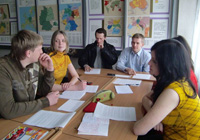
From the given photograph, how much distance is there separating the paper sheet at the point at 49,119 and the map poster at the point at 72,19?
260cm

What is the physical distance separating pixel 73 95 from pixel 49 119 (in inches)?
18.3

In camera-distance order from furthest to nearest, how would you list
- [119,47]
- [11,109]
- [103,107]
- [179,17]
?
[119,47], [179,17], [103,107], [11,109]

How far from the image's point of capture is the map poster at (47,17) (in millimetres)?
3793

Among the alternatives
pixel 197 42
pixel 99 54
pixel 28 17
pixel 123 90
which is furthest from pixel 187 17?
pixel 28 17

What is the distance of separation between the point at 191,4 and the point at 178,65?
2247 mm

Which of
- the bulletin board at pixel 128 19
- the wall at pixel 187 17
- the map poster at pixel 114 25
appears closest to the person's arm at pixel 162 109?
the wall at pixel 187 17

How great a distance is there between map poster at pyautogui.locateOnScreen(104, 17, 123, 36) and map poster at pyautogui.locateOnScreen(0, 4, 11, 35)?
2.57 m

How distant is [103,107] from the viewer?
1.36m

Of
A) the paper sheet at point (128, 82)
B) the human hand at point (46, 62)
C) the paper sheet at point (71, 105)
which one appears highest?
the human hand at point (46, 62)

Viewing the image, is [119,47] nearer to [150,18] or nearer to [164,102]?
[150,18]

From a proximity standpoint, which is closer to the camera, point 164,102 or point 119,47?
point 164,102

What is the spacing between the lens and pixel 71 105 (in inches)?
55.4

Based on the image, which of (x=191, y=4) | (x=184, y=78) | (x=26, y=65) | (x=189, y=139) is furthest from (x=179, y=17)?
(x=26, y=65)

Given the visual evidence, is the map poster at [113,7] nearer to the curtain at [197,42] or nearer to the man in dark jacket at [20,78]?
the curtain at [197,42]
